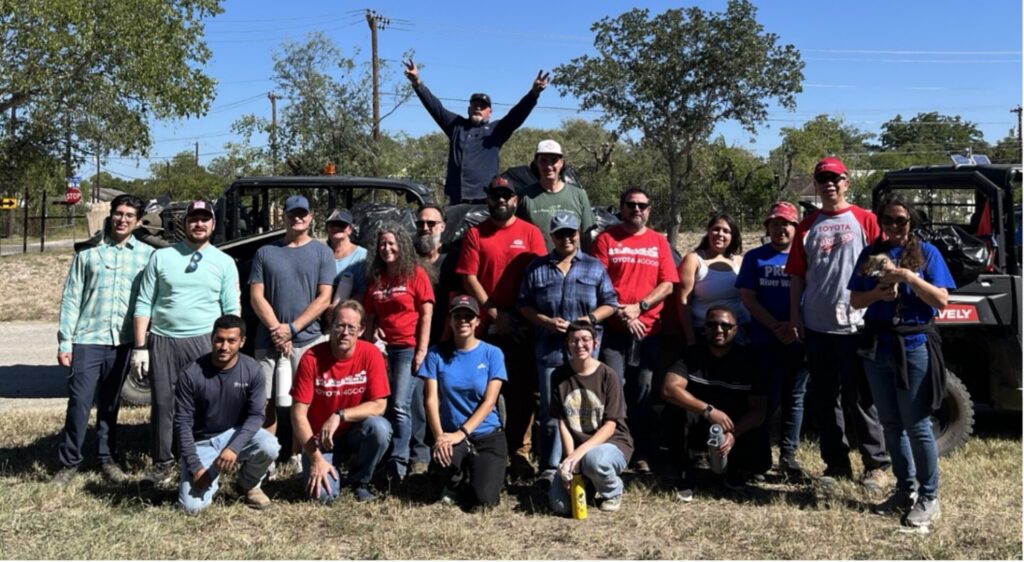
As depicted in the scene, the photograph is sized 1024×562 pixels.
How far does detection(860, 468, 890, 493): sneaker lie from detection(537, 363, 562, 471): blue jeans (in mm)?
1710

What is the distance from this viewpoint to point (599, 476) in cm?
520

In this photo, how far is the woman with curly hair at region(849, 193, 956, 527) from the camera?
4.82m

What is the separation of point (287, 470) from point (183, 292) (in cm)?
126

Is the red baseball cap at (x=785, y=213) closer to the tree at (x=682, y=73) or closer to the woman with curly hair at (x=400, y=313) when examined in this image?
the woman with curly hair at (x=400, y=313)

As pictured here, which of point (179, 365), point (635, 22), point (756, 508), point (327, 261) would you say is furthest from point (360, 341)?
point (635, 22)

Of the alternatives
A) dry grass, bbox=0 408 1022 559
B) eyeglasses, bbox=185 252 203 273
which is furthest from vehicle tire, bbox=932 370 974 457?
eyeglasses, bbox=185 252 203 273

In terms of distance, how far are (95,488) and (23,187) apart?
21525 mm

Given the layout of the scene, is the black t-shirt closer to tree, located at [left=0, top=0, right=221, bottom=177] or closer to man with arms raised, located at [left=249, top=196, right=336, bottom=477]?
man with arms raised, located at [left=249, top=196, right=336, bottom=477]

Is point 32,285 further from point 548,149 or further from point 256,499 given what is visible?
point 548,149

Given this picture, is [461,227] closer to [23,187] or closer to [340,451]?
[340,451]

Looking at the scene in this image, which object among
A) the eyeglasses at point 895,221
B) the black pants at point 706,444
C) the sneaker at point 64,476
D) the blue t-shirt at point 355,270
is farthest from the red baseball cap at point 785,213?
the sneaker at point 64,476

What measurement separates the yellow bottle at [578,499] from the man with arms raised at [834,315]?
150 cm

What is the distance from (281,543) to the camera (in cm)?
470

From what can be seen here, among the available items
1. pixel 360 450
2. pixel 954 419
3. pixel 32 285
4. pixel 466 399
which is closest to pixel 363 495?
pixel 360 450
